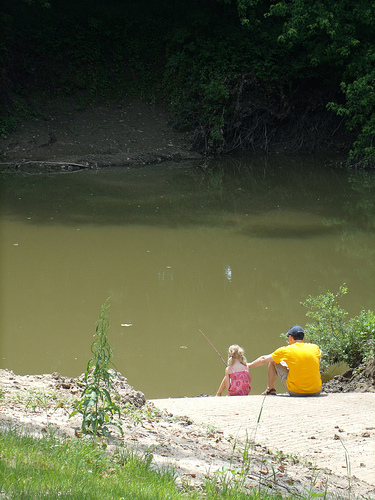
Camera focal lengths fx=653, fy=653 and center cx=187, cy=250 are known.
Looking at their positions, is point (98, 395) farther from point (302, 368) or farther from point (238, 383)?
point (302, 368)

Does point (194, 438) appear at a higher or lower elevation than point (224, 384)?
higher

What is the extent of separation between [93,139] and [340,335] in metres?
16.1

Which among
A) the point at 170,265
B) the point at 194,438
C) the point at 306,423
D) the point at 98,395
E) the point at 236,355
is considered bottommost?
the point at 170,265

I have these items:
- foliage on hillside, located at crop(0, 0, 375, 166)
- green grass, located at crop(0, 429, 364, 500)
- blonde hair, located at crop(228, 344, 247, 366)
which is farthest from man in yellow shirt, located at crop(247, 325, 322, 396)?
foliage on hillside, located at crop(0, 0, 375, 166)

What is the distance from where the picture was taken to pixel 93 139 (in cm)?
2256

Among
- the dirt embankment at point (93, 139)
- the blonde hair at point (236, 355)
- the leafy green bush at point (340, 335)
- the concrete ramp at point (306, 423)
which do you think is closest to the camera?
the concrete ramp at point (306, 423)

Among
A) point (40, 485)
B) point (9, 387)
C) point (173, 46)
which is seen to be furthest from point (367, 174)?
point (40, 485)

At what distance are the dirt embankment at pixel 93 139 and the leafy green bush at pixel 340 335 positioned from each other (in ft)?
44.1

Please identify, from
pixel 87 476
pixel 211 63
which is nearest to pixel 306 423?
pixel 87 476

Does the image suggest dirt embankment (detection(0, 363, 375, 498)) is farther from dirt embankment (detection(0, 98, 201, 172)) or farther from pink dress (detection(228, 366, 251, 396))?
dirt embankment (detection(0, 98, 201, 172))

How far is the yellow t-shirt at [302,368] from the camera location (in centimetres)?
699

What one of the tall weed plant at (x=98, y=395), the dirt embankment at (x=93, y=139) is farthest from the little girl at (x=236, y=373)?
the dirt embankment at (x=93, y=139)

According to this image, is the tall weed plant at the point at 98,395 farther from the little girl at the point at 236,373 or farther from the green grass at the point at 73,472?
the little girl at the point at 236,373

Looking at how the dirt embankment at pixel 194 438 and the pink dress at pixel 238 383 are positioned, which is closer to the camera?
the dirt embankment at pixel 194 438
